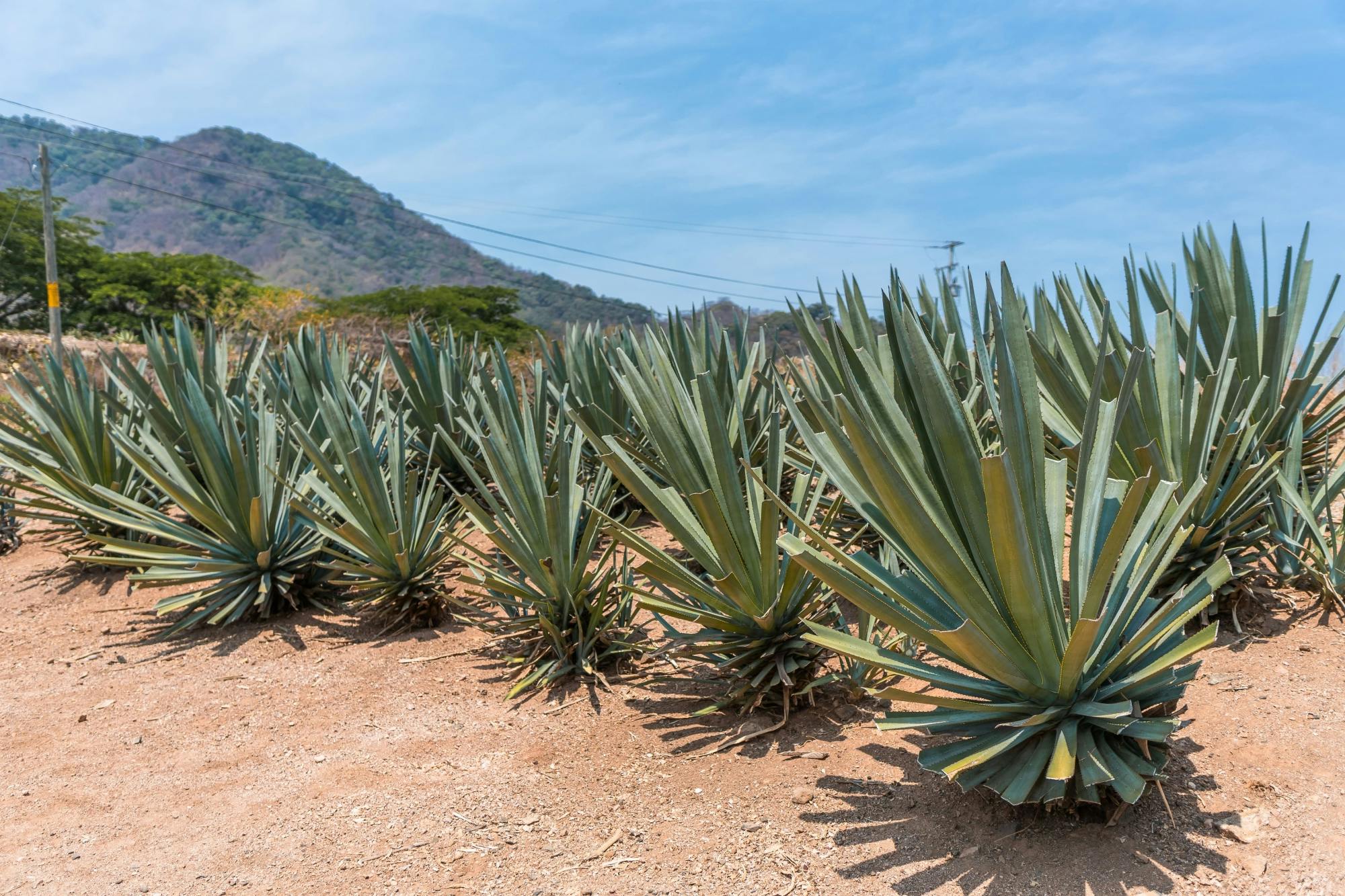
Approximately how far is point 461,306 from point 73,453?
125ft

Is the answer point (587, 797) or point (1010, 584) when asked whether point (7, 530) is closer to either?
point (587, 797)

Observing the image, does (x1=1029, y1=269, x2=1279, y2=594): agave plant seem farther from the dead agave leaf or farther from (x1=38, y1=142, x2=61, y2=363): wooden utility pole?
(x1=38, y1=142, x2=61, y2=363): wooden utility pole

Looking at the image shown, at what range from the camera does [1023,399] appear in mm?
2205

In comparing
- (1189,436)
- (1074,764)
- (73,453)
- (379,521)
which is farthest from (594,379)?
(1074,764)

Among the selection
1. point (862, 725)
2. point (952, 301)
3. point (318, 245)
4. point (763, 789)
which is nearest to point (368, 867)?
point (763, 789)

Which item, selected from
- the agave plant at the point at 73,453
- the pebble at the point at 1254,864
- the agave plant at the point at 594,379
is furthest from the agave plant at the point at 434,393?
the pebble at the point at 1254,864

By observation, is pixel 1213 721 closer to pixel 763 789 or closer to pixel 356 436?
pixel 763 789

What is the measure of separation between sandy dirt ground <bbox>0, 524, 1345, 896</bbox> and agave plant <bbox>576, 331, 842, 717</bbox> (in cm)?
21

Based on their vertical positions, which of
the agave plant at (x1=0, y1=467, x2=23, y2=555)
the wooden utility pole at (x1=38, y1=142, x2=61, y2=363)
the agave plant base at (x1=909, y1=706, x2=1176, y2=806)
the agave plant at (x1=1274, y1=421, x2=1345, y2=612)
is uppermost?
the wooden utility pole at (x1=38, y1=142, x2=61, y2=363)

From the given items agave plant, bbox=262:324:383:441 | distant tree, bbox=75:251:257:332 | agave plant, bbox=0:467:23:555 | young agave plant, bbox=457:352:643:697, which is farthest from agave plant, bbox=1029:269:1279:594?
distant tree, bbox=75:251:257:332

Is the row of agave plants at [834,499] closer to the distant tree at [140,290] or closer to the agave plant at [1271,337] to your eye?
the agave plant at [1271,337]

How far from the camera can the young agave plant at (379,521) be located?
442 cm

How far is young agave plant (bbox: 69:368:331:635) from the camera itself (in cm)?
485

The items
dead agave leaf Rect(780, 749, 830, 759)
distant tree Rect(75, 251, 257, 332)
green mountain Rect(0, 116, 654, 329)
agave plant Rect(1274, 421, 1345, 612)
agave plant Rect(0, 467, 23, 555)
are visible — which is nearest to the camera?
dead agave leaf Rect(780, 749, 830, 759)
